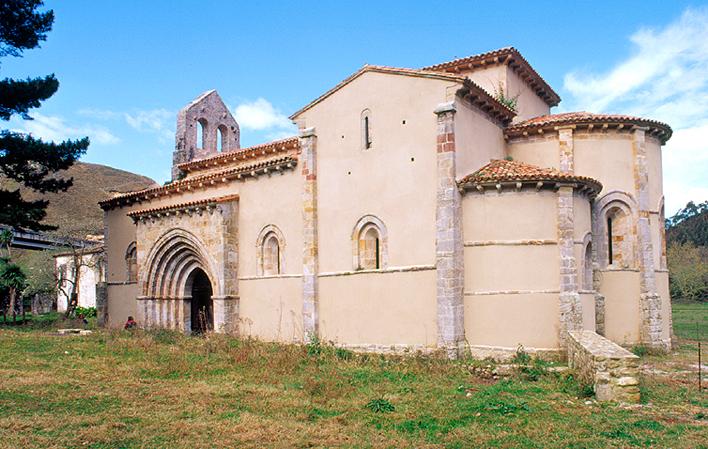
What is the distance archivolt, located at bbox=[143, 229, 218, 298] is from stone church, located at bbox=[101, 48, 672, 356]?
58 mm

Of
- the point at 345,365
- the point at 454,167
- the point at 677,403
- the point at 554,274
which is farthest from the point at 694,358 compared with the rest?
the point at 345,365

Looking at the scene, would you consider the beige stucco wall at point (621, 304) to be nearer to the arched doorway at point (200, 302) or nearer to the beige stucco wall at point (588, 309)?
the beige stucco wall at point (588, 309)

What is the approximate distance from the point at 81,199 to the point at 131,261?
63666 millimetres

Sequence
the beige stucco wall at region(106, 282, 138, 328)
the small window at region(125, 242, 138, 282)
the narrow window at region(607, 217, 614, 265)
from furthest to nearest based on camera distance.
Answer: the small window at region(125, 242, 138, 282) < the beige stucco wall at region(106, 282, 138, 328) < the narrow window at region(607, 217, 614, 265)

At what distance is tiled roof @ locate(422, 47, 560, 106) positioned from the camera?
61.1 feet

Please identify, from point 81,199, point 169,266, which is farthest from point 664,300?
point 81,199

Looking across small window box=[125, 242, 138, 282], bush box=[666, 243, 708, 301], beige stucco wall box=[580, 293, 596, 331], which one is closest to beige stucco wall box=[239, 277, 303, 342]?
small window box=[125, 242, 138, 282]

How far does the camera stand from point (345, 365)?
547 inches

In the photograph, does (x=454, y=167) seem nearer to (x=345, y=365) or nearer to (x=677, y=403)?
(x=345, y=365)

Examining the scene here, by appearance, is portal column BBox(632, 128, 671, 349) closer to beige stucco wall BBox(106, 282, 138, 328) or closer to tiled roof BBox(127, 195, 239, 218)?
tiled roof BBox(127, 195, 239, 218)

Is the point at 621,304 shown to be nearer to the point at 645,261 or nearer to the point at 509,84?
the point at 645,261

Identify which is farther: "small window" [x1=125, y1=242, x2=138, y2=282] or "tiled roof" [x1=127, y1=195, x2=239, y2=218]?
"small window" [x1=125, y1=242, x2=138, y2=282]

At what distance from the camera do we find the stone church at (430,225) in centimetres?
1454

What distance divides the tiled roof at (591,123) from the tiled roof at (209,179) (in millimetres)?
7056
